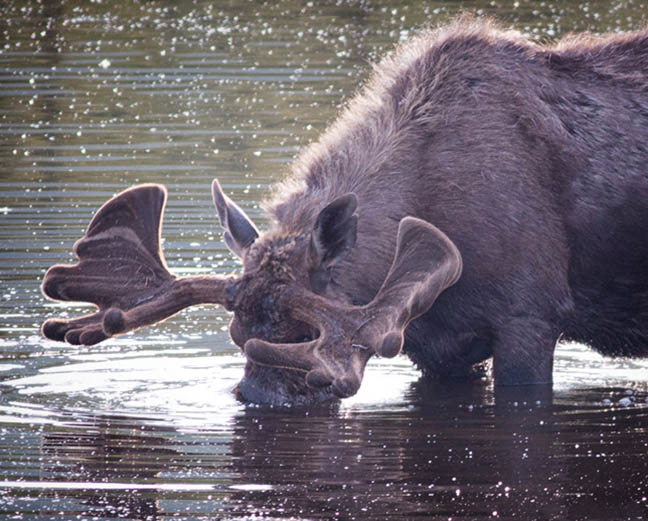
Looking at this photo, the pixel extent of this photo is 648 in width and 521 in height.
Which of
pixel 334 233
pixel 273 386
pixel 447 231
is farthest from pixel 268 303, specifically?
pixel 447 231

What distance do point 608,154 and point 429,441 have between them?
2.24 metres

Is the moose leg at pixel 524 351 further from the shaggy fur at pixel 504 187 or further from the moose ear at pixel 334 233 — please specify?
the moose ear at pixel 334 233

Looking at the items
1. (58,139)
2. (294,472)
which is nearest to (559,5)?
(58,139)

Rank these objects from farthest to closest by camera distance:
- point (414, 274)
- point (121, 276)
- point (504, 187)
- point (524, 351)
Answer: point (524, 351), point (504, 187), point (121, 276), point (414, 274)

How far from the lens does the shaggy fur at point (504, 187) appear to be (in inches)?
351

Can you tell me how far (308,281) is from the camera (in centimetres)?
826

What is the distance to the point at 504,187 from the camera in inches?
353

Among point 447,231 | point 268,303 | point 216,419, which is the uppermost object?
point 447,231

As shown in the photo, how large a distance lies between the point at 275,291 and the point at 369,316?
522 mm

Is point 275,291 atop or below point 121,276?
atop

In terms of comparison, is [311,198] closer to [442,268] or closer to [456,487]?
[442,268]

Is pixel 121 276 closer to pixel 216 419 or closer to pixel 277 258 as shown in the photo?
pixel 216 419

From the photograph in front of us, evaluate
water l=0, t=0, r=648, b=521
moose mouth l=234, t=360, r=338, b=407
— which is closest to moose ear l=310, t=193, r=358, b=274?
moose mouth l=234, t=360, r=338, b=407

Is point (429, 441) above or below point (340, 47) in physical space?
above
